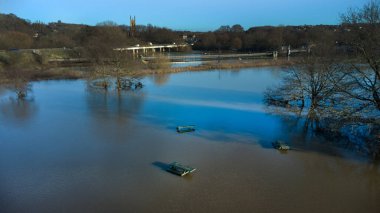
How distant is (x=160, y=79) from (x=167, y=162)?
70.6ft

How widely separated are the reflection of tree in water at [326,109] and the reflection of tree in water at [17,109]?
12958mm

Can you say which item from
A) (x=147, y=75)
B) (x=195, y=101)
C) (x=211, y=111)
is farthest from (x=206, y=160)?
(x=147, y=75)

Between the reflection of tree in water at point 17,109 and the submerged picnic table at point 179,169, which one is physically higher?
the reflection of tree in water at point 17,109

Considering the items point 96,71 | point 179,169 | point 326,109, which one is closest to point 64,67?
point 96,71

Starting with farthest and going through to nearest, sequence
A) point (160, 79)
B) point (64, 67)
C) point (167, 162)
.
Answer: point (64, 67)
point (160, 79)
point (167, 162)

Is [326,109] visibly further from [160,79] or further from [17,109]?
[160,79]

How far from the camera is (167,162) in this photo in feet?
36.8

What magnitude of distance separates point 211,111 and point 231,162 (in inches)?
287

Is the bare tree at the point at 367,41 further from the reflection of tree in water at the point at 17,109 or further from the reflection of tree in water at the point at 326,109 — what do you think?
the reflection of tree in water at the point at 17,109

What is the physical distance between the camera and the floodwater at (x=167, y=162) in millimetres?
8742

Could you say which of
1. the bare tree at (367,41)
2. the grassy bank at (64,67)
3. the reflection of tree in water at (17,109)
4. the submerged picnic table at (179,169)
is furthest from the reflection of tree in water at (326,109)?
the reflection of tree in water at (17,109)

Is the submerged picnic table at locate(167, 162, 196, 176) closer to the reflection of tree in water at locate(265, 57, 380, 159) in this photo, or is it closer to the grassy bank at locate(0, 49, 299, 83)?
the reflection of tree in water at locate(265, 57, 380, 159)

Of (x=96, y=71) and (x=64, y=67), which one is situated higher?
(x=96, y=71)

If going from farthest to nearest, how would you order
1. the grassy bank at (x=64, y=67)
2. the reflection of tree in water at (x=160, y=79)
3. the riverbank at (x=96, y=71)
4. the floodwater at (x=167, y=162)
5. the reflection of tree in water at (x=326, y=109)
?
the reflection of tree in water at (x=160, y=79) → the grassy bank at (x=64, y=67) → the riverbank at (x=96, y=71) → the reflection of tree in water at (x=326, y=109) → the floodwater at (x=167, y=162)
